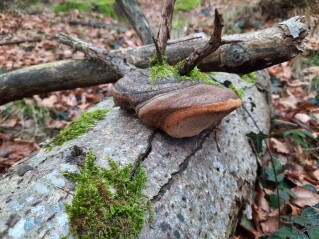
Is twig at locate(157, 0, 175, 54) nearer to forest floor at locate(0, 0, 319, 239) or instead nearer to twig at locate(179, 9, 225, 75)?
twig at locate(179, 9, 225, 75)

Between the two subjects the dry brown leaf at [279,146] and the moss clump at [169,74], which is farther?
the dry brown leaf at [279,146]

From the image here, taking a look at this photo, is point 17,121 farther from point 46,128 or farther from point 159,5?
point 159,5

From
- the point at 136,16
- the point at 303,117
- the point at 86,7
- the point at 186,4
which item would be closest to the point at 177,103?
the point at 303,117

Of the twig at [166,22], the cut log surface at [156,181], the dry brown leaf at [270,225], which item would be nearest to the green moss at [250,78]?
the cut log surface at [156,181]

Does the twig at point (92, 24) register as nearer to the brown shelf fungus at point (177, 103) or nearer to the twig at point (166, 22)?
the twig at point (166, 22)

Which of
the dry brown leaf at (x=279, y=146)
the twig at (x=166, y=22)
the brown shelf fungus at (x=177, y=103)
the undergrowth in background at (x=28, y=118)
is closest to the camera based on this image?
the brown shelf fungus at (x=177, y=103)

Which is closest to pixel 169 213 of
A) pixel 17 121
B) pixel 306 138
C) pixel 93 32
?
pixel 306 138
